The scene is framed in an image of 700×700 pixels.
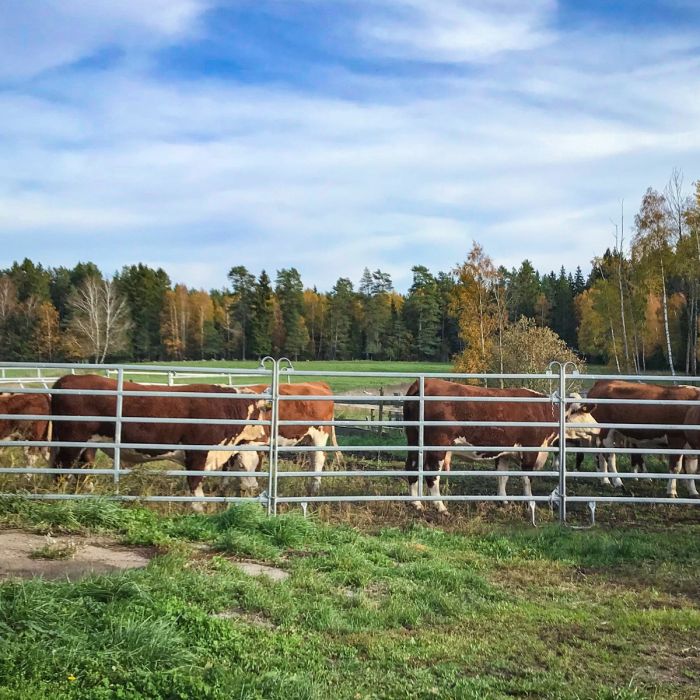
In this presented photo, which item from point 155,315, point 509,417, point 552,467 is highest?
point 155,315

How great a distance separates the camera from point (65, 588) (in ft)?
15.5

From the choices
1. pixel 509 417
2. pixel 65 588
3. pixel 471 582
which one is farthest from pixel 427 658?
pixel 509 417

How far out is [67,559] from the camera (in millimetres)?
5828

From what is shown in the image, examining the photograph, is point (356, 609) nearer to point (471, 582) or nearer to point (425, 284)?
point (471, 582)

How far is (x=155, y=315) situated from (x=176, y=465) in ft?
249

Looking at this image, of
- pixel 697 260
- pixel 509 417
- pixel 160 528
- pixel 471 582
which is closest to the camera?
pixel 471 582

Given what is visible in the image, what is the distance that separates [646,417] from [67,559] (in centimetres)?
1080

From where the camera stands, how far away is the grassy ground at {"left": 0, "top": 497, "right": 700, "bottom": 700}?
3967 millimetres

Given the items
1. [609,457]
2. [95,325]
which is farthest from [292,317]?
[609,457]

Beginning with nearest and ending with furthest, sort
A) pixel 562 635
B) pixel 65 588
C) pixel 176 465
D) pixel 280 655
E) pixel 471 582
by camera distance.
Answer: pixel 280 655 → pixel 65 588 → pixel 562 635 → pixel 471 582 → pixel 176 465

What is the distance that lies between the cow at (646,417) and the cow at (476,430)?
203cm

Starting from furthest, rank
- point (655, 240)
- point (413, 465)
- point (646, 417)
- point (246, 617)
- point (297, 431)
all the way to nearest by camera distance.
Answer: point (655, 240), point (646, 417), point (297, 431), point (413, 465), point (246, 617)

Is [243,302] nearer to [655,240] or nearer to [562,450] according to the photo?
[655,240]

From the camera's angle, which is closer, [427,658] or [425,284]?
[427,658]
